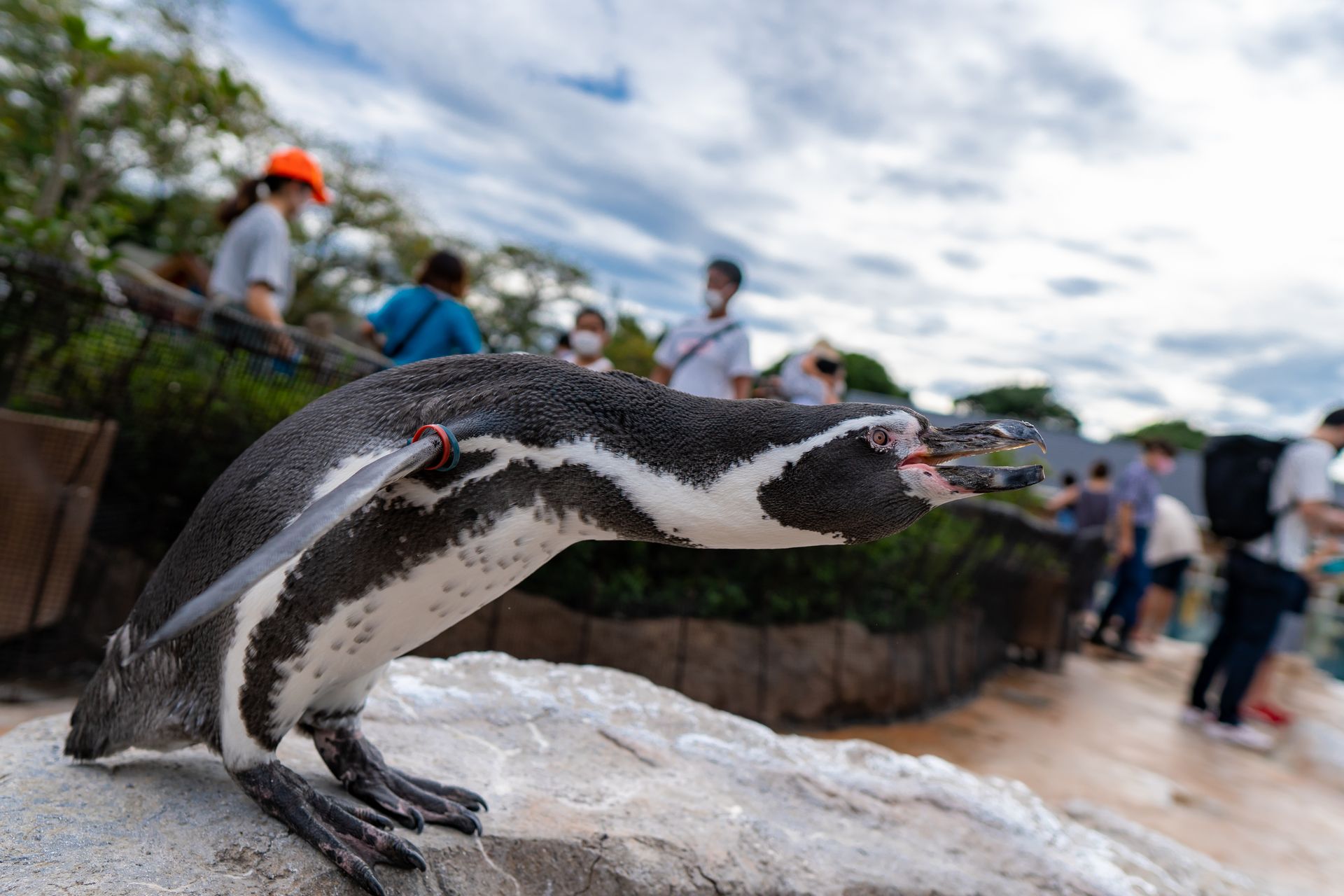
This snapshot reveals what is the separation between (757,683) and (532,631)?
1.23m

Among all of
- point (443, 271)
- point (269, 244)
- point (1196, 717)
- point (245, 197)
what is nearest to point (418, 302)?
point (443, 271)

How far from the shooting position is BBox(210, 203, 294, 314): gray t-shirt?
3.51 metres

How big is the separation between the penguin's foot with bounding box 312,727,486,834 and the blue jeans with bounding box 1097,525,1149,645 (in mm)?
7610

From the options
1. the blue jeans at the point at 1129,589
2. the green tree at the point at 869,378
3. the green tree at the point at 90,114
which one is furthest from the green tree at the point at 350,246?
the green tree at the point at 869,378

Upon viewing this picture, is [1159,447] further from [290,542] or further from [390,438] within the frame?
[290,542]

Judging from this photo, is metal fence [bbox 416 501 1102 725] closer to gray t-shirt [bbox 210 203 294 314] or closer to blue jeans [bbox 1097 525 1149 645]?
gray t-shirt [bbox 210 203 294 314]

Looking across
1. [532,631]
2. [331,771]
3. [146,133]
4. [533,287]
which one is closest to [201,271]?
[146,133]

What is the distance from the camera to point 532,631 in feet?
13.3

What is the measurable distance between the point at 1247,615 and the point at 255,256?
5.47 metres

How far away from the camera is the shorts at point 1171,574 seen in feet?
27.0

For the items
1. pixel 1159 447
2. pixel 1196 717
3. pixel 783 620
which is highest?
pixel 1159 447

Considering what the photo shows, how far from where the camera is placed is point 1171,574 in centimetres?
836

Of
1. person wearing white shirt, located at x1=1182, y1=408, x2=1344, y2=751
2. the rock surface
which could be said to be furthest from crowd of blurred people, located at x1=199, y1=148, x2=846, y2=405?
person wearing white shirt, located at x1=1182, y1=408, x2=1344, y2=751

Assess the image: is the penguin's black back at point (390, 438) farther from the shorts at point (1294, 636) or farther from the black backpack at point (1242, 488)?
the shorts at point (1294, 636)
